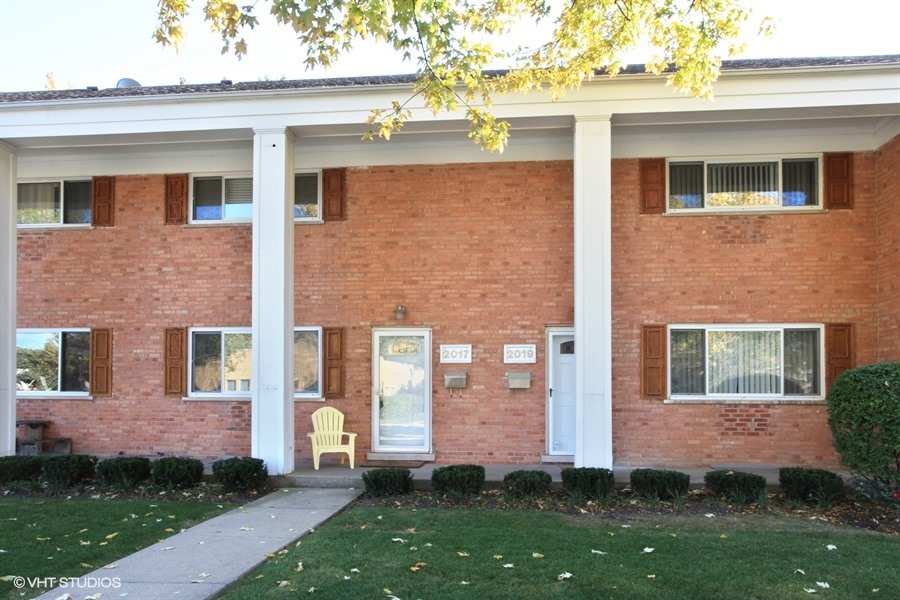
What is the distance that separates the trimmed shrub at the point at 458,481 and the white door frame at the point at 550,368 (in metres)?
2.42

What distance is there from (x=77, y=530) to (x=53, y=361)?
6010mm

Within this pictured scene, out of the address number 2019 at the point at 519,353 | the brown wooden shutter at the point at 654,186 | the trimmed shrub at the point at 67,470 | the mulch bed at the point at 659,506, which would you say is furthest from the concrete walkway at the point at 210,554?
the brown wooden shutter at the point at 654,186

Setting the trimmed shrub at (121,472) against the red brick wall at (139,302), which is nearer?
the trimmed shrub at (121,472)

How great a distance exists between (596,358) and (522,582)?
4496 millimetres

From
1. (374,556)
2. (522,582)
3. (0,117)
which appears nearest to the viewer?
(522,582)

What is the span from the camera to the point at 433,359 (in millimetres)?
11383

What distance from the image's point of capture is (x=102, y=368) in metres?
12.0

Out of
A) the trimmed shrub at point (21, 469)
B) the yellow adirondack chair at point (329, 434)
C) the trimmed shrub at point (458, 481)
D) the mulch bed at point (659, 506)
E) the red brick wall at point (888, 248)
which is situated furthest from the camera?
the yellow adirondack chair at point (329, 434)

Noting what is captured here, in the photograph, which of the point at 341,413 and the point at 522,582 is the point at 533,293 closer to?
the point at 341,413

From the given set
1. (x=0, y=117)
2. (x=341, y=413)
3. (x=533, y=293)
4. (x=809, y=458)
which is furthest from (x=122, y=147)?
(x=809, y=458)

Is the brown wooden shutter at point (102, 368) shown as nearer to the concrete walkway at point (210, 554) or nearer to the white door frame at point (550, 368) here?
the concrete walkway at point (210, 554)

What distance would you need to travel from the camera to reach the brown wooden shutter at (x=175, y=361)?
1188 centimetres

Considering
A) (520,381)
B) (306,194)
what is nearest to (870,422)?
(520,381)

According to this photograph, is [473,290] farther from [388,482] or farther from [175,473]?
[175,473]
